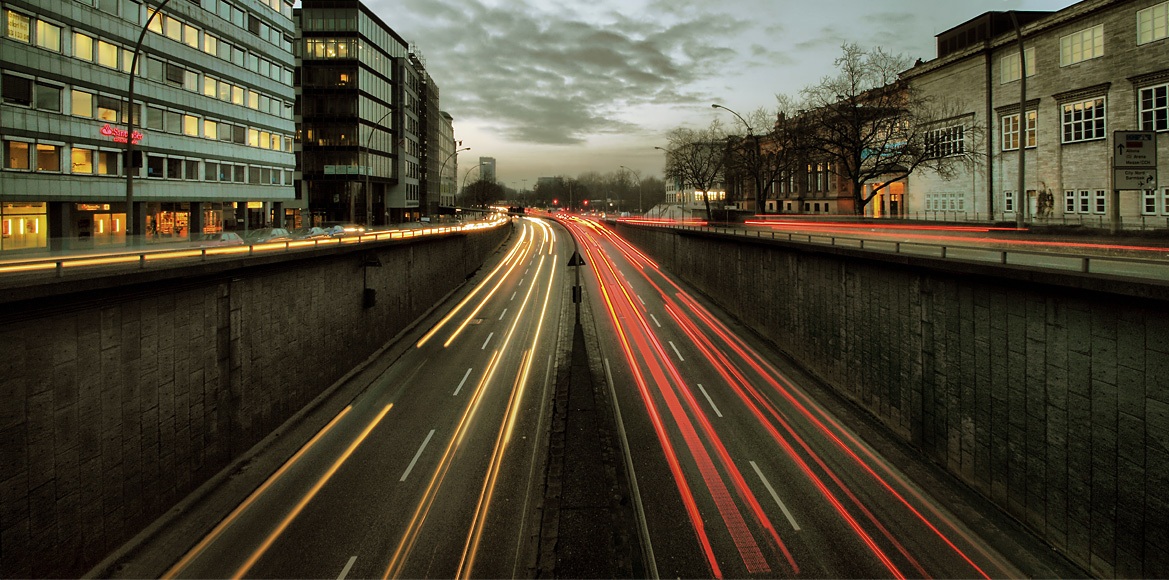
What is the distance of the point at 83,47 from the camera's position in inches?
1259

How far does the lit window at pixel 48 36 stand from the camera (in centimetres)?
2947

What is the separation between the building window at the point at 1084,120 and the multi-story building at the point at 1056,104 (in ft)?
0.20

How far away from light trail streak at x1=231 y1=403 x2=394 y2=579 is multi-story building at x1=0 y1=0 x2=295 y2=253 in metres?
14.7

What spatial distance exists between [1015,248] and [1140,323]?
302 centimetres

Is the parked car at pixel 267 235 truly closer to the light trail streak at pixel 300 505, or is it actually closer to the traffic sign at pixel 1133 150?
the light trail streak at pixel 300 505

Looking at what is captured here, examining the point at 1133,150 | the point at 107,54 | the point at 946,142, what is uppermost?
the point at 107,54

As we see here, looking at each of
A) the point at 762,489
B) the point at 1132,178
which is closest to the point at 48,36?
the point at 762,489

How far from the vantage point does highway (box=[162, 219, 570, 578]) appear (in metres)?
9.91

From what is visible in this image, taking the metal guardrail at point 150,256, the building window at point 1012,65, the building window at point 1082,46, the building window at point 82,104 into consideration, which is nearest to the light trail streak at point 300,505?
the metal guardrail at point 150,256

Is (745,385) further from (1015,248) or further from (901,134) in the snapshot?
(901,134)

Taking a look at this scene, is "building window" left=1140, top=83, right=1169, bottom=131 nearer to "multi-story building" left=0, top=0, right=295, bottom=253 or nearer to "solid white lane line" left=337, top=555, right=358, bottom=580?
"solid white lane line" left=337, top=555, right=358, bottom=580

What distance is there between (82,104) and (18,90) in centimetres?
347

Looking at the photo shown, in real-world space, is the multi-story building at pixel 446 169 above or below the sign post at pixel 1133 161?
above

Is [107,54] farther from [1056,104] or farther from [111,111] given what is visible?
[1056,104]
